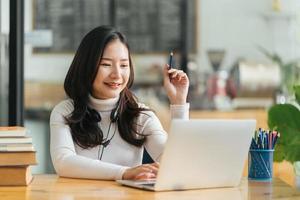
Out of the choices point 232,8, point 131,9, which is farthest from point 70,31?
point 232,8

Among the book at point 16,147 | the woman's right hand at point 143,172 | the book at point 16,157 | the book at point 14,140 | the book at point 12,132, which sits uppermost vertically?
the book at point 12,132

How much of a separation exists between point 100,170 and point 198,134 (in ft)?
1.18

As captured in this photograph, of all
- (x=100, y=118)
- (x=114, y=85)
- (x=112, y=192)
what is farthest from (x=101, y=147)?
(x=112, y=192)

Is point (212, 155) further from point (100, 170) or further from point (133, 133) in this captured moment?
point (133, 133)

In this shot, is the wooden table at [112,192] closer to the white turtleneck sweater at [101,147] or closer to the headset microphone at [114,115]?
the white turtleneck sweater at [101,147]

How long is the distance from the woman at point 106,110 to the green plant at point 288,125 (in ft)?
1.26

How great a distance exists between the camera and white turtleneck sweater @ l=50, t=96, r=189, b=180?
79.3 inches

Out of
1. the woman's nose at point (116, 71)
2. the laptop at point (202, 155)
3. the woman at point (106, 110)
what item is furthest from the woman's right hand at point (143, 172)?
the woman's nose at point (116, 71)

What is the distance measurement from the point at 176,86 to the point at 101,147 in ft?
0.98

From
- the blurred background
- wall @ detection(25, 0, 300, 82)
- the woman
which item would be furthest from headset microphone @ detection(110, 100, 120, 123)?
wall @ detection(25, 0, 300, 82)

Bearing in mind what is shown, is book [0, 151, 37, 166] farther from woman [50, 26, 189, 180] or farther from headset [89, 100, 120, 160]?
headset [89, 100, 120, 160]

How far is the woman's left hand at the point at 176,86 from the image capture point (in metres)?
2.27

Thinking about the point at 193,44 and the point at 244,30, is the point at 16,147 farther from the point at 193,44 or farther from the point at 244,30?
the point at 244,30

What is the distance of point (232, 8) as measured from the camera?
6.99m
